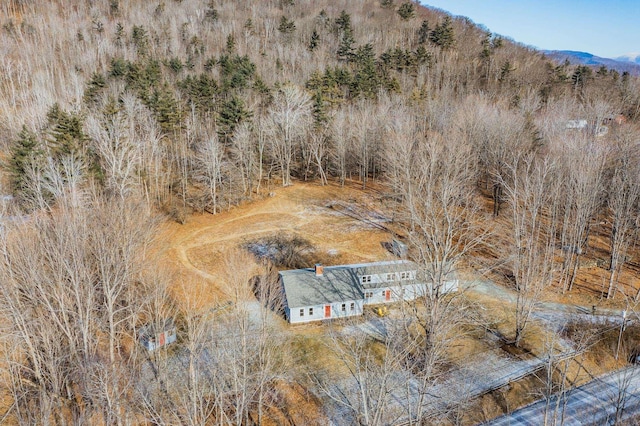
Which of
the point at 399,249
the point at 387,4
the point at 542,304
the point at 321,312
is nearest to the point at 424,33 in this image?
the point at 387,4

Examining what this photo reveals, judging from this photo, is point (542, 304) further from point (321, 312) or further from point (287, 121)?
point (287, 121)

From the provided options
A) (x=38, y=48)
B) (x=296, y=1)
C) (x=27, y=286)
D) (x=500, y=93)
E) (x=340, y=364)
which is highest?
(x=296, y=1)

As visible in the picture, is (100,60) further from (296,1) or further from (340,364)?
(340,364)

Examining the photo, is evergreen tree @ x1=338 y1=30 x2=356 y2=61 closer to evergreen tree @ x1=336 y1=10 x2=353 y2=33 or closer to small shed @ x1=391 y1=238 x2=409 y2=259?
evergreen tree @ x1=336 y1=10 x2=353 y2=33

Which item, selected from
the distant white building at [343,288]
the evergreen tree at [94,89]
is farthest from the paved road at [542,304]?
the evergreen tree at [94,89]

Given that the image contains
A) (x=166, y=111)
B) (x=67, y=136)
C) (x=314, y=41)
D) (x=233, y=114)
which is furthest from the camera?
(x=314, y=41)

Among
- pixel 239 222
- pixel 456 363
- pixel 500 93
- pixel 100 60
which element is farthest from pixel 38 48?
pixel 456 363

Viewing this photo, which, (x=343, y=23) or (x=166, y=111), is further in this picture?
(x=343, y=23)
